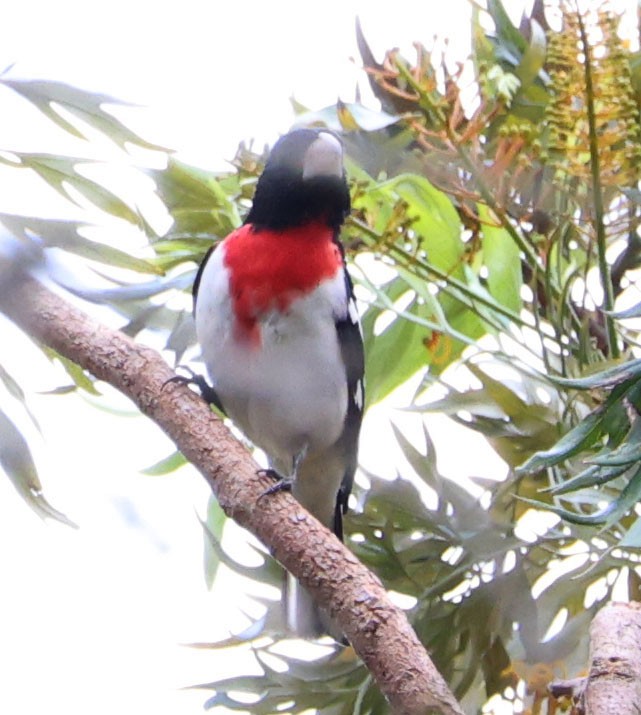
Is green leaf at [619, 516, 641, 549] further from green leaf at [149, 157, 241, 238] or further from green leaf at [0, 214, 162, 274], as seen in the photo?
green leaf at [149, 157, 241, 238]

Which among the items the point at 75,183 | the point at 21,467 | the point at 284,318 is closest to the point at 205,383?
the point at 284,318

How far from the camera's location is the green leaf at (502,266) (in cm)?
112

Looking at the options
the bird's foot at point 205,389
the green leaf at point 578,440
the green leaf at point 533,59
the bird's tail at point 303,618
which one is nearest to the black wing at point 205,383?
the bird's foot at point 205,389

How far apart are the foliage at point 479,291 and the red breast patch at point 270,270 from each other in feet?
0.14

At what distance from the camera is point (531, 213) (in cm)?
103

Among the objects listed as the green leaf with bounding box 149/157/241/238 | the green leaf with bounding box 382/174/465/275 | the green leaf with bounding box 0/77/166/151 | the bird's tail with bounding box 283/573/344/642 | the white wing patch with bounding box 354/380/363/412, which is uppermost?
the green leaf with bounding box 0/77/166/151

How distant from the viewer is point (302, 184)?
1106 mm

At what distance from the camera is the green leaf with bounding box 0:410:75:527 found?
65cm

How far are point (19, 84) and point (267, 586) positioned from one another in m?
0.66

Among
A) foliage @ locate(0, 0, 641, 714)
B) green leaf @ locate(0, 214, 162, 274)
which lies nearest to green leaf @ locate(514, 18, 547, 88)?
foliage @ locate(0, 0, 641, 714)

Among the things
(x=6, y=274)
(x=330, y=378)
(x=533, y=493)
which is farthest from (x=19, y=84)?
(x=533, y=493)

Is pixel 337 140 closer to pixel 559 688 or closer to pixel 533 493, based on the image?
pixel 533 493

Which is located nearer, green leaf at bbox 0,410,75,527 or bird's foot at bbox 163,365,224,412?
green leaf at bbox 0,410,75,527

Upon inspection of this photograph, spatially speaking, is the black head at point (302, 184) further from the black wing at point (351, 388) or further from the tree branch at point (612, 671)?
the tree branch at point (612, 671)
